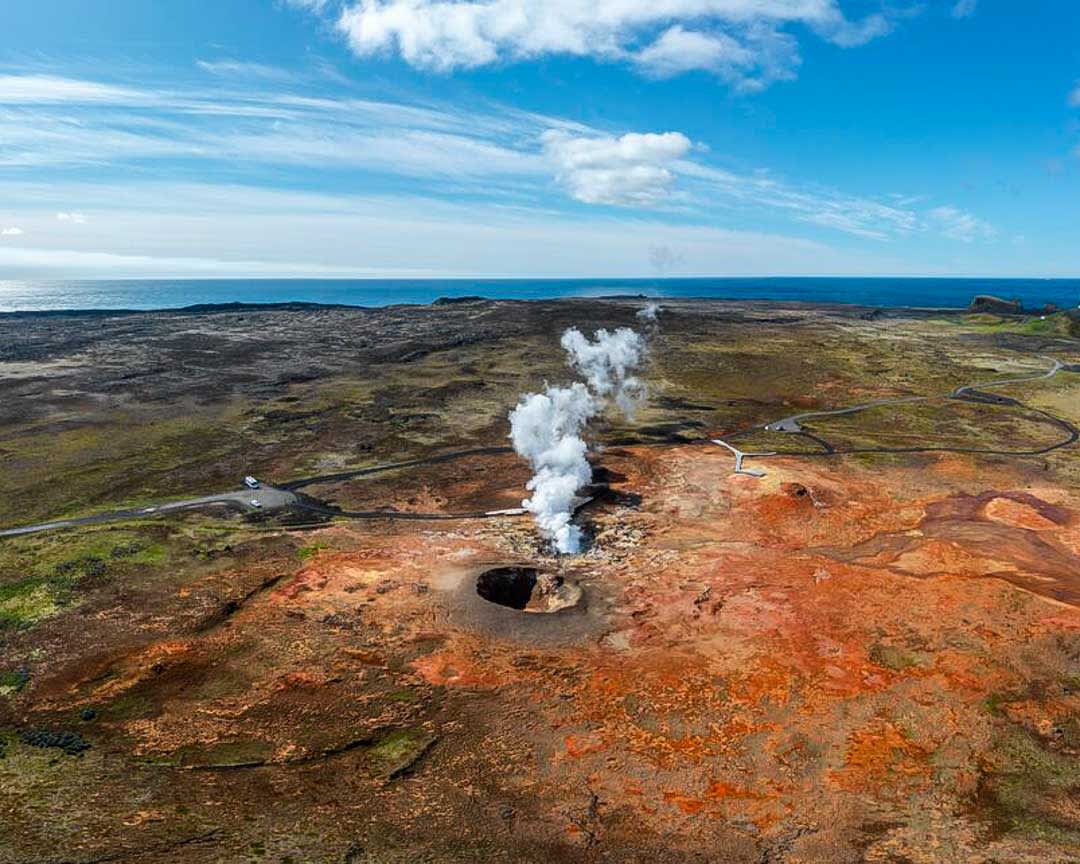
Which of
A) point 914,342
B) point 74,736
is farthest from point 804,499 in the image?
point 914,342

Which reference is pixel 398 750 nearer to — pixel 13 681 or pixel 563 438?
pixel 13 681

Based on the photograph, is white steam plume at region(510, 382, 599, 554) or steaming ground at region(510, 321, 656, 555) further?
steaming ground at region(510, 321, 656, 555)

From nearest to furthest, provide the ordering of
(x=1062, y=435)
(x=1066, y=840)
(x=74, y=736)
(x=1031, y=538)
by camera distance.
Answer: (x=1066, y=840) → (x=74, y=736) → (x=1031, y=538) → (x=1062, y=435)

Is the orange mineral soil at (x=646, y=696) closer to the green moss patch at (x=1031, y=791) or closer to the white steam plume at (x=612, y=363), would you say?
the green moss patch at (x=1031, y=791)

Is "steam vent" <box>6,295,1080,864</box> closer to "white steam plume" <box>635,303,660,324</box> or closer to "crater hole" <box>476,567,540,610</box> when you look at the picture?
"crater hole" <box>476,567,540,610</box>

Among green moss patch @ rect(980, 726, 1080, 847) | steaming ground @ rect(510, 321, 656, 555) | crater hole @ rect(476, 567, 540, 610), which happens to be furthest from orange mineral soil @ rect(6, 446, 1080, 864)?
steaming ground @ rect(510, 321, 656, 555)

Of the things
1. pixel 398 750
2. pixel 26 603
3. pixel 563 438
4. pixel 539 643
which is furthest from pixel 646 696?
pixel 563 438

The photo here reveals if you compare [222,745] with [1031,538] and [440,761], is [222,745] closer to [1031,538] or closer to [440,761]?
[440,761]

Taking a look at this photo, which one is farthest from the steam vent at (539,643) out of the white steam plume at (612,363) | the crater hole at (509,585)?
the white steam plume at (612,363)
